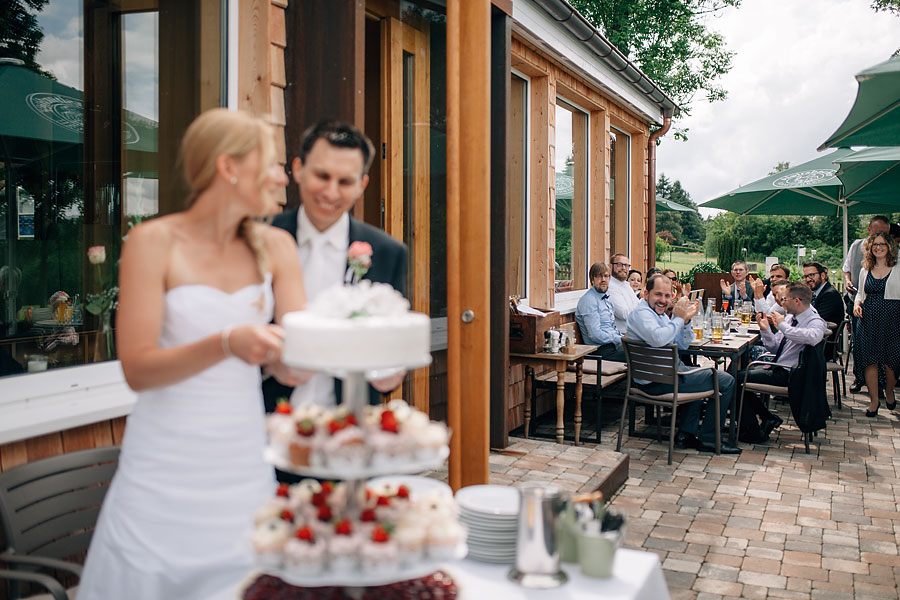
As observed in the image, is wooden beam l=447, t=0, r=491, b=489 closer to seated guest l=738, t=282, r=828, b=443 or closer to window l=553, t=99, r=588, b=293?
seated guest l=738, t=282, r=828, b=443

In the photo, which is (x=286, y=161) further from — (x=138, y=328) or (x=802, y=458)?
(x=802, y=458)

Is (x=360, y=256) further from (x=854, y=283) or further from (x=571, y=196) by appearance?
(x=854, y=283)

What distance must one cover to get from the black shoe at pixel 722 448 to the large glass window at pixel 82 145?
474 centimetres

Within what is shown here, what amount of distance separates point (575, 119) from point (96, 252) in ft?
19.2

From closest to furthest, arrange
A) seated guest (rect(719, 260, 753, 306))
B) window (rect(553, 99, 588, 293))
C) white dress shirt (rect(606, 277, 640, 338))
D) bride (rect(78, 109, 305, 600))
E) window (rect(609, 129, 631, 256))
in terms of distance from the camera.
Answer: bride (rect(78, 109, 305, 600))
white dress shirt (rect(606, 277, 640, 338))
window (rect(553, 99, 588, 293))
window (rect(609, 129, 631, 256))
seated guest (rect(719, 260, 753, 306))

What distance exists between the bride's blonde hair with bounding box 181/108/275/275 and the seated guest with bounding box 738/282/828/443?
5419 mm

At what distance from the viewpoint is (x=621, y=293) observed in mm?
7312

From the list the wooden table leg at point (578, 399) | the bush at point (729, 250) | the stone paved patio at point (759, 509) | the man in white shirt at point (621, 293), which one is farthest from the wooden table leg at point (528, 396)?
the bush at point (729, 250)

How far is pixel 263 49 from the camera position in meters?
3.07

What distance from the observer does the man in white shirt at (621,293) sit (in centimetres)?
724

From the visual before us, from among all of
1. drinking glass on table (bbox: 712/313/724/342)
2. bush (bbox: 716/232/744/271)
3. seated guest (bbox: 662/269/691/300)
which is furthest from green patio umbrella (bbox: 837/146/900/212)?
bush (bbox: 716/232/744/271)

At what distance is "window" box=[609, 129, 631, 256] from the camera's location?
9445 millimetres

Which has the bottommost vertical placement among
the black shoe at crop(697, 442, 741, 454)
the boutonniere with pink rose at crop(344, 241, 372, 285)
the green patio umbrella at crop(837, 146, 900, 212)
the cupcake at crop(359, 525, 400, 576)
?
the black shoe at crop(697, 442, 741, 454)

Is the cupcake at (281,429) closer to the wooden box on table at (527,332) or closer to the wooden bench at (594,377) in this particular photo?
the wooden box on table at (527,332)
